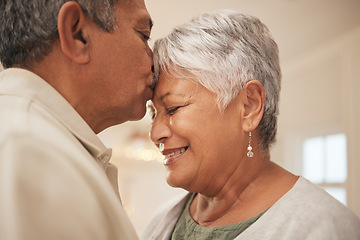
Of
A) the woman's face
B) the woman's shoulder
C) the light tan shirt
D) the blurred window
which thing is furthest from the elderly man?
the blurred window

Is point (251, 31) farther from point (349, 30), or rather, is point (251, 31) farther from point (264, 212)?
point (349, 30)

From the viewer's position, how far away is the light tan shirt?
0.68 m

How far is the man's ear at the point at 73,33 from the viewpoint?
1.02m

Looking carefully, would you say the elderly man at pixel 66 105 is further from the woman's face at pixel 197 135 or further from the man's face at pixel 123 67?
the woman's face at pixel 197 135

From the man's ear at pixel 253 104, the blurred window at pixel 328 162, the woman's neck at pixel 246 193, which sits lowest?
→ the blurred window at pixel 328 162

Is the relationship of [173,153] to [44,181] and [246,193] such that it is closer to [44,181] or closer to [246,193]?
[246,193]

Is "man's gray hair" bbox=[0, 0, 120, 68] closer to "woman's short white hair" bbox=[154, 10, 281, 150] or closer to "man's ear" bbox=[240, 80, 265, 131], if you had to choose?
"woman's short white hair" bbox=[154, 10, 281, 150]

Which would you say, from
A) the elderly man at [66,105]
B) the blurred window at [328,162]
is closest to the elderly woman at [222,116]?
the elderly man at [66,105]

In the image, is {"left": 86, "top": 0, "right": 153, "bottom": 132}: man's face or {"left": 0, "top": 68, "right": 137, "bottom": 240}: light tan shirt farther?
{"left": 86, "top": 0, "right": 153, "bottom": 132}: man's face

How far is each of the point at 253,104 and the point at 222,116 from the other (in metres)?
0.13

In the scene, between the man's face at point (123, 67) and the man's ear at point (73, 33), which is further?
the man's face at point (123, 67)

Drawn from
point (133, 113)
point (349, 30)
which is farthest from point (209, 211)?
point (349, 30)

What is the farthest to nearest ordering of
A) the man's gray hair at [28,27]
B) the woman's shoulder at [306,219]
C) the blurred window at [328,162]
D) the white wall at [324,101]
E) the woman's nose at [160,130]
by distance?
the blurred window at [328,162] < the white wall at [324,101] < the woman's nose at [160,130] < the woman's shoulder at [306,219] < the man's gray hair at [28,27]

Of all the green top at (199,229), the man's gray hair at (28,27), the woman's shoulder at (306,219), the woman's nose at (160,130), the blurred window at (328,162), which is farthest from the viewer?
the blurred window at (328,162)
